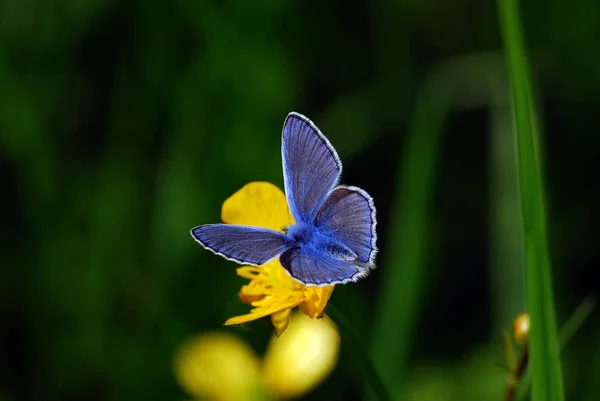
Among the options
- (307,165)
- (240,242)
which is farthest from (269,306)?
(307,165)

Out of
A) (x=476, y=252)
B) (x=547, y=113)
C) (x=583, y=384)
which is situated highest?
(x=547, y=113)

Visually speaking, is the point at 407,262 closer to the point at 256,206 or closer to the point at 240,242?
the point at 256,206

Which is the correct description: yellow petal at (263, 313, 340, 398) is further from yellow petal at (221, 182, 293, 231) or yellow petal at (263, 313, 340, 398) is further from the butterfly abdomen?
the butterfly abdomen

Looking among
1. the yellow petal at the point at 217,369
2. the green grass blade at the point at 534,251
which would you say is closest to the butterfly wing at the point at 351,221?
the green grass blade at the point at 534,251

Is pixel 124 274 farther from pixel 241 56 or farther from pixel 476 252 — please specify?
pixel 476 252

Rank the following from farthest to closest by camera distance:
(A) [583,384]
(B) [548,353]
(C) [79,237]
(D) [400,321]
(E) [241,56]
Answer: (E) [241,56] < (C) [79,237] < (A) [583,384] < (D) [400,321] < (B) [548,353]

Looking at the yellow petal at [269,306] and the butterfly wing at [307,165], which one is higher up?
the butterfly wing at [307,165]

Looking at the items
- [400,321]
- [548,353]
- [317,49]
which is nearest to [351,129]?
[317,49]

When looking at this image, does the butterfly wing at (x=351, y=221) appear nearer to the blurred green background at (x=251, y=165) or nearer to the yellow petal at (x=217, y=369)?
the yellow petal at (x=217, y=369)

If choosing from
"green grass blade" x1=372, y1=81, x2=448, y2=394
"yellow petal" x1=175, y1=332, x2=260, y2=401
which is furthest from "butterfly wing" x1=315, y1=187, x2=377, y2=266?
"green grass blade" x1=372, y1=81, x2=448, y2=394
